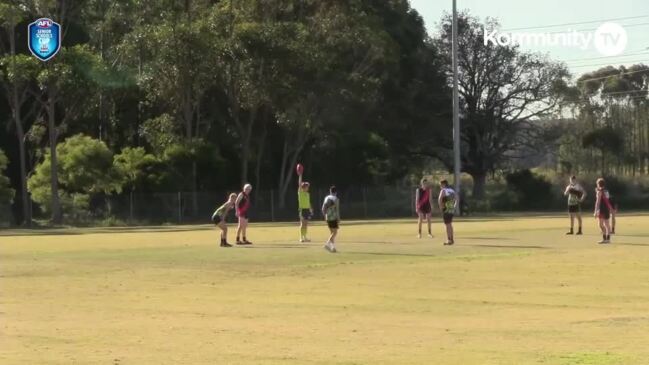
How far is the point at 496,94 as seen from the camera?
78062 millimetres

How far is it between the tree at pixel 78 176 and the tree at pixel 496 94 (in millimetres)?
29271

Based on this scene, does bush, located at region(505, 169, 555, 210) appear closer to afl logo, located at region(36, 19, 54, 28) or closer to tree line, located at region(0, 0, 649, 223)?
tree line, located at region(0, 0, 649, 223)

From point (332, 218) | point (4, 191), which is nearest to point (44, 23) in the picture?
point (4, 191)

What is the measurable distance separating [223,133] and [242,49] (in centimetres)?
804

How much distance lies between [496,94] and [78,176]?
33.4 metres

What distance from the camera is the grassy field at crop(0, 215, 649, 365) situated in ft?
35.5

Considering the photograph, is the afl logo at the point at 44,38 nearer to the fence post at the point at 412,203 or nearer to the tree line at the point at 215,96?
the tree line at the point at 215,96

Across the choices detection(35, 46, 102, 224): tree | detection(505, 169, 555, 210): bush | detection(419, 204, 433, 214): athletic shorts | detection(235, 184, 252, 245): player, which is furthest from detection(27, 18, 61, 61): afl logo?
detection(505, 169, 555, 210): bush

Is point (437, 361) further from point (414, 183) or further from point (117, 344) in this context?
point (414, 183)

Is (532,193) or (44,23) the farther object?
(532,193)

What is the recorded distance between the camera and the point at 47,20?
59.3 metres

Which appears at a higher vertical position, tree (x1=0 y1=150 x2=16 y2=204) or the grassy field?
tree (x1=0 y1=150 x2=16 y2=204)

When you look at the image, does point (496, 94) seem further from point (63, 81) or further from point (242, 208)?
point (242, 208)

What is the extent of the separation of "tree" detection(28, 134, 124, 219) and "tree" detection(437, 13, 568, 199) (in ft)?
96.0
